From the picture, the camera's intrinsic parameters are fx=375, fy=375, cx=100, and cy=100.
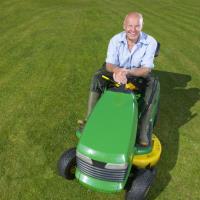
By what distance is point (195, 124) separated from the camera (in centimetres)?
754

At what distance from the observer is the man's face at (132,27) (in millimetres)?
5684

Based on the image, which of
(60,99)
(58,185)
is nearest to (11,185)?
(58,185)

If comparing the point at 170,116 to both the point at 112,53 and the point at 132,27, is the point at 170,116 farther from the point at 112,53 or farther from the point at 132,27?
the point at 132,27

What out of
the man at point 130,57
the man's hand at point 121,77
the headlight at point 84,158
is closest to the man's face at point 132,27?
the man at point 130,57

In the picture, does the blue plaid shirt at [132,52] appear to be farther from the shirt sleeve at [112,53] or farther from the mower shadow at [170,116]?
the mower shadow at [170,116]

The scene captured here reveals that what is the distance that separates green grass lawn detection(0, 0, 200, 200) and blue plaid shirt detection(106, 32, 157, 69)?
62.1 inches

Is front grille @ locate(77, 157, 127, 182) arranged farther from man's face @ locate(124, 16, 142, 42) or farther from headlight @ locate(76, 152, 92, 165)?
man's face @ locate(124, 16, 142, 42)

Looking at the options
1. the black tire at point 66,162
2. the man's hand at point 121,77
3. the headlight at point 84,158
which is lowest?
the black tire at point 66,162

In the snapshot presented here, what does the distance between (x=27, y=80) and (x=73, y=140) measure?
2.99 metres

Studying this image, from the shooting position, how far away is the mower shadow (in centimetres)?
599

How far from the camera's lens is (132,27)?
228 inches

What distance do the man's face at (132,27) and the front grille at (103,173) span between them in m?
2.23

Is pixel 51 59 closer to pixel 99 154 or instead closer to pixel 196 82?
pixel 196 82

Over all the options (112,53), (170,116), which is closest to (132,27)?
(112,53)
